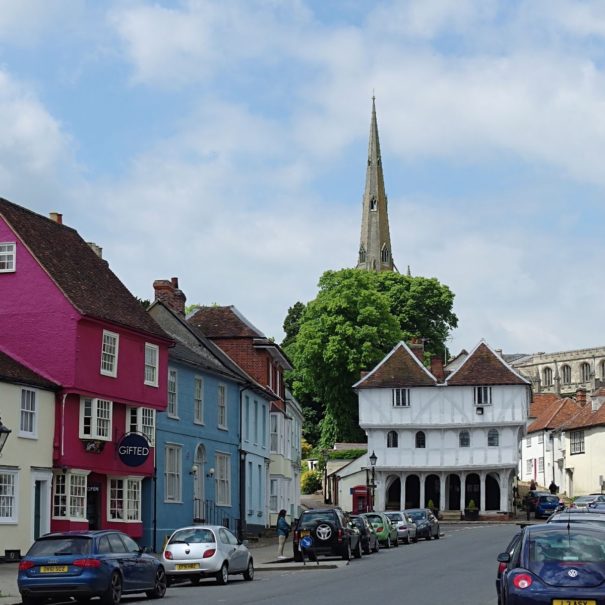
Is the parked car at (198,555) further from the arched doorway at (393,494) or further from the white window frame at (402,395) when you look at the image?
the arched doorway at (393,494)

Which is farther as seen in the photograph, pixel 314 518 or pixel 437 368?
pixel 437 368

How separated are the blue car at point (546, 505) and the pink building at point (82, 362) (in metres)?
39.1

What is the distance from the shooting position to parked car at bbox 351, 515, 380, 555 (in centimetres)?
4206

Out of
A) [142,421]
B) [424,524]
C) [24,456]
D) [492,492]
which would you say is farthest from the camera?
[492,492]

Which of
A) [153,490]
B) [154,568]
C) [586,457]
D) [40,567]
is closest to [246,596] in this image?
[154,568]

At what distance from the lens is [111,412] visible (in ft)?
125

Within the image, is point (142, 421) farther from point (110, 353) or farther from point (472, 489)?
point (472, 489)

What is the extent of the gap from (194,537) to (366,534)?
1398 centimetres

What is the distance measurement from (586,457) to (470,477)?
1461 cm

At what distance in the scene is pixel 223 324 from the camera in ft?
182

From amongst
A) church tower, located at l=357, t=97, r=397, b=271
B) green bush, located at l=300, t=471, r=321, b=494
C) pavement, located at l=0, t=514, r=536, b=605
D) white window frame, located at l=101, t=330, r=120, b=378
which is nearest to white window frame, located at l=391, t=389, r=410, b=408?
green bush, located at l=300, t=471, r=321, b=494

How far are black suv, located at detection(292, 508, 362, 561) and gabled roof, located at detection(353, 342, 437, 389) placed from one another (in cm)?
4508

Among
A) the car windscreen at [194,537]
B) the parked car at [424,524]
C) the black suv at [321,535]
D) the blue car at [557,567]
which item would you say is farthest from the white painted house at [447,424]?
the blue car at [557,567]

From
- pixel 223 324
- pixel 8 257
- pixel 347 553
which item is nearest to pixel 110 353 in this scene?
pixel 8 257
